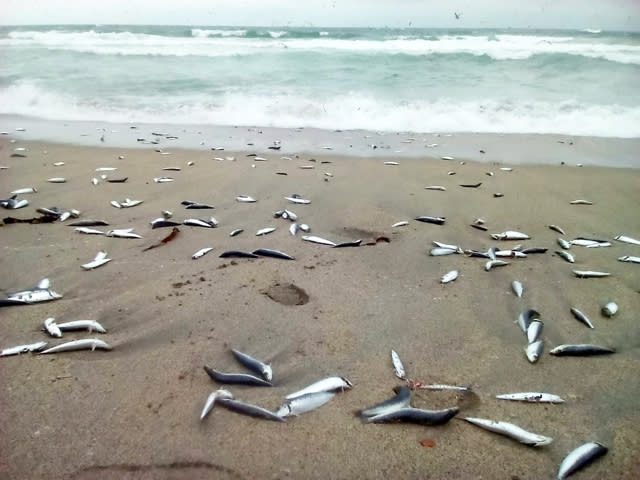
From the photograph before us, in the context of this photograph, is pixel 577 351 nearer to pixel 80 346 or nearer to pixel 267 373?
pixel 267 373

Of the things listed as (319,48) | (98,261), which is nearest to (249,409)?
(98,261)

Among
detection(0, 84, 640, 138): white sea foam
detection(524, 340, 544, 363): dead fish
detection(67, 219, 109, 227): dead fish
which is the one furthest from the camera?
detection(0, 84, 640, 138): white sea foam

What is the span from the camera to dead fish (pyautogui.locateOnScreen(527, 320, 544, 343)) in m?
2.98

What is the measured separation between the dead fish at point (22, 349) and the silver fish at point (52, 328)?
0.10 m

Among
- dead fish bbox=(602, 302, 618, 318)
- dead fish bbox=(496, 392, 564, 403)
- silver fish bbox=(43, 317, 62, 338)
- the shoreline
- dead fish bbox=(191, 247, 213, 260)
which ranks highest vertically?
silver fish bbox=(43, 317, 62, 338)

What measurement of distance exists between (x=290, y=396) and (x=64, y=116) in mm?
12612

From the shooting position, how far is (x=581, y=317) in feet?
10.6

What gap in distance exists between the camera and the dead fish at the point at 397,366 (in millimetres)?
2621

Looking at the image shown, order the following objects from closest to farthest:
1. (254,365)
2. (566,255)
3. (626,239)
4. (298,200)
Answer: (254,365), (566,255), (626,239), (298,200)

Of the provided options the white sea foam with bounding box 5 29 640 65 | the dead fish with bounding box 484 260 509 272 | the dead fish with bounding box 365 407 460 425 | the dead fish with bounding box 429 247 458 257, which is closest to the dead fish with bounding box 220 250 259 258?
the dead fish with bounding box 429 247 458 257

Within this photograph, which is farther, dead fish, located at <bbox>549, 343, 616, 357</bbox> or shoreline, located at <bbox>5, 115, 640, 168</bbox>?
shoreline, located at <bbox>5, 115, 640, 168</bbox>

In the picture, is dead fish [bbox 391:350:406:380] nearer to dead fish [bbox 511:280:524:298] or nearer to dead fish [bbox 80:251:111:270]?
dead fish [bbox 511:280:524:298]

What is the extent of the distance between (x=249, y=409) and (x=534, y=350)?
5.65 feet

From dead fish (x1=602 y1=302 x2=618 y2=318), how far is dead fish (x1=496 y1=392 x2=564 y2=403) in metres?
1.13
